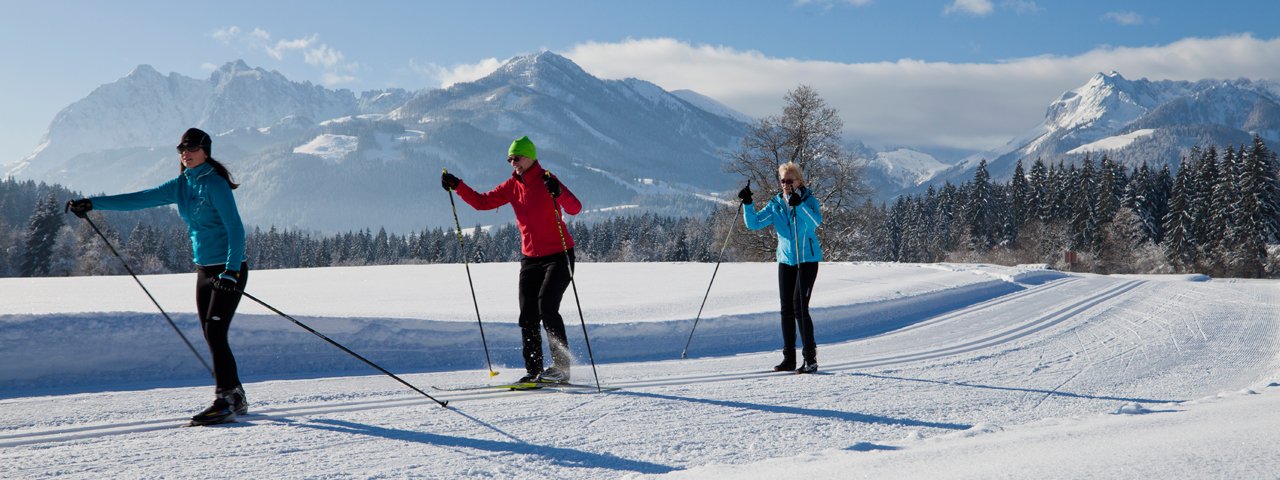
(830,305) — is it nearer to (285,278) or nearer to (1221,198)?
(285,278)

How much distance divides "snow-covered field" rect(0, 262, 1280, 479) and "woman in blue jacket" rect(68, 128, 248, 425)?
0.35 metres

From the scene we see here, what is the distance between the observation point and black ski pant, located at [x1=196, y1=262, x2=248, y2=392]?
4758 mm

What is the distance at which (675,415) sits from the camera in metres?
4.88

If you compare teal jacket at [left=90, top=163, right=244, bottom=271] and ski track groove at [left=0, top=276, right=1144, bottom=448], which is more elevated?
teal jacket at [left=90, top=163, right=244, bottom=271]

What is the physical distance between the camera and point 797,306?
6.85m

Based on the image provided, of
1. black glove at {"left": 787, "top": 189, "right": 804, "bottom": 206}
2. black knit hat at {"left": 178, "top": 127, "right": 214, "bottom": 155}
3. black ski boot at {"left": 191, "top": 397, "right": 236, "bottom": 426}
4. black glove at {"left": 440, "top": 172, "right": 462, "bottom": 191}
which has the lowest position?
black ski boot at {"left": 191, "top": 397, "right": 236, "bottom": 426}

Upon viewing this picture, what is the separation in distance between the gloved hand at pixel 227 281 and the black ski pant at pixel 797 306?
14.6 feet

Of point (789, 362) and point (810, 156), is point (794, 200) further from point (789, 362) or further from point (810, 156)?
point (810, 156)

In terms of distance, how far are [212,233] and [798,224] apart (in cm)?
469

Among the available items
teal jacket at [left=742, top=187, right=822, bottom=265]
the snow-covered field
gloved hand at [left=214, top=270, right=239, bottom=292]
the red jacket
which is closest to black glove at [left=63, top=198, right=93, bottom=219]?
gloved hand at [left=214, top=270, right=239, bottom=292]

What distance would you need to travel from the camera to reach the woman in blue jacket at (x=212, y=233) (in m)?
4.71

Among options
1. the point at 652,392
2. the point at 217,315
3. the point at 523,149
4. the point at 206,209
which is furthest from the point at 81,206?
the point at 652,392

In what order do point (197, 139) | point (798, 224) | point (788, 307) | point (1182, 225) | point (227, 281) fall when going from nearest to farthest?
point (227, 281) → point (197, 139) → point (798, 224) → point (788, 307) → point (1182, 225)

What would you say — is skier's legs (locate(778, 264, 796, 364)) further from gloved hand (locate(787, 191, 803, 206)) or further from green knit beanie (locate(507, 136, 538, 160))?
green knit beanie (locate(507, 136, 538, 160))
